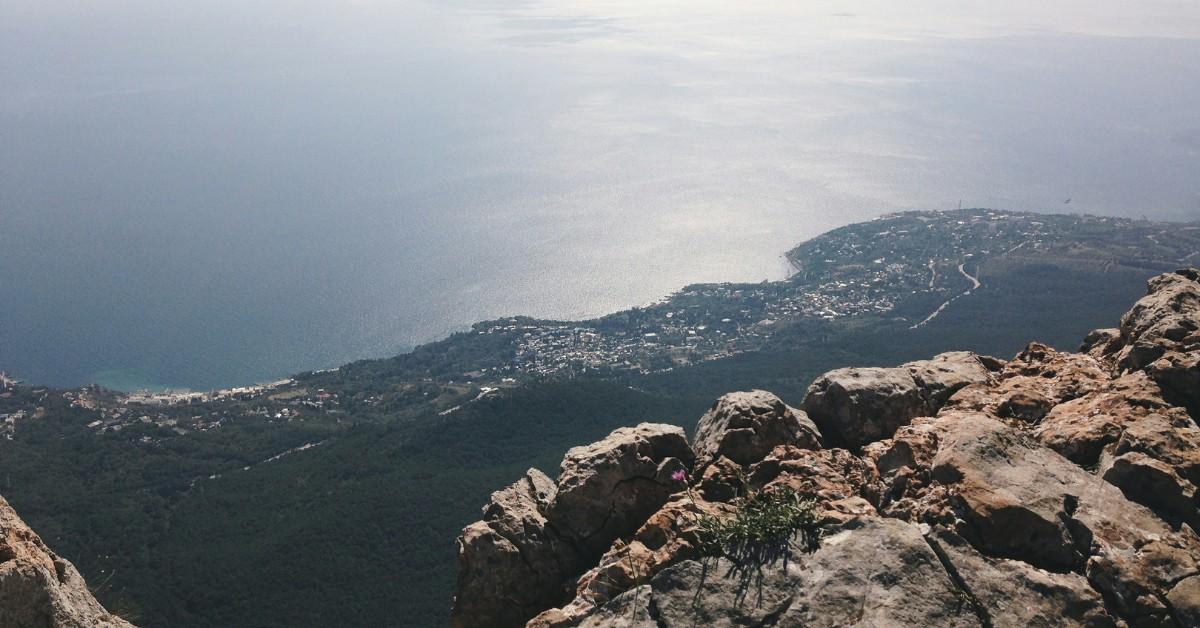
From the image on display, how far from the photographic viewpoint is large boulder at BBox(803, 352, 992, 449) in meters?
10.6

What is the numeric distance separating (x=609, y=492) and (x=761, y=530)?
2190 mm

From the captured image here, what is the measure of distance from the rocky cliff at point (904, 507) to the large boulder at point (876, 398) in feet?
0.10

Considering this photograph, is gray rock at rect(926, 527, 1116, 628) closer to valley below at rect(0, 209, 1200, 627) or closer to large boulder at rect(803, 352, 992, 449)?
large boulder at rect(803, 352, 992, 449)

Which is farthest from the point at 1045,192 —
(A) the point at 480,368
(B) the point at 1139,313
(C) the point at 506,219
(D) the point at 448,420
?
(B) the point at 1139,313

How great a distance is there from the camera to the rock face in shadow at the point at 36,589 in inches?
278

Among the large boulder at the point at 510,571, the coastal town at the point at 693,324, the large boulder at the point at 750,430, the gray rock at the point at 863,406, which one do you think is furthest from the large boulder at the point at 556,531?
the coastal town at the point at 693,324

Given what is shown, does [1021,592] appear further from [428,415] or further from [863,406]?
[428,415]

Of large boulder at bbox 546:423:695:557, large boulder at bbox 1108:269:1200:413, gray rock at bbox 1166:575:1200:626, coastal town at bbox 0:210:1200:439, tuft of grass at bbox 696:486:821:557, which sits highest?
large boulder at bbox 1108:269:1200:413

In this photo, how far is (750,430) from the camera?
32.3 feet

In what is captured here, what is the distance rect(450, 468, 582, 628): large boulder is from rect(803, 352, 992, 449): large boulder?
4.07 meters

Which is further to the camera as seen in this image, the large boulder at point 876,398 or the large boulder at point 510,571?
the large boulder at point 876,398

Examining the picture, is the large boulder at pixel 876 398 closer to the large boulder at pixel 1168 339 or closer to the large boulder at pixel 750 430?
the large boulder at pixel 750 430

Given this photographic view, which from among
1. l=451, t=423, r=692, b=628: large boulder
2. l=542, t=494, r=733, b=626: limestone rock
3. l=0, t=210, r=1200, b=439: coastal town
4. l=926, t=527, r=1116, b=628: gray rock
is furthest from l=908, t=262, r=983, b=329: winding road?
l=542, t=494, r=733, b=626: limestone rock

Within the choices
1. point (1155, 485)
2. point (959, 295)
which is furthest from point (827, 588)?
point (959, 295)
